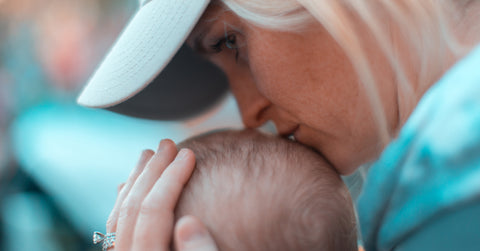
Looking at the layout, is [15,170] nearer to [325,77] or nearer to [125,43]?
[125,43]

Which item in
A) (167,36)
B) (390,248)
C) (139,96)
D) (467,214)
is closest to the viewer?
(467,214)

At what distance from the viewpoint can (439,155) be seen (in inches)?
17.7

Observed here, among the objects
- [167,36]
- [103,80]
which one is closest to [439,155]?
[167,36]

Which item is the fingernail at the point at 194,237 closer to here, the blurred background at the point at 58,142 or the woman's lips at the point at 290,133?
the woman's lips at the point at 290,133

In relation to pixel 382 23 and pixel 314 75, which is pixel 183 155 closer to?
pixel 314 75

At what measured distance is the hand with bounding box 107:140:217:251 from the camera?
699mm

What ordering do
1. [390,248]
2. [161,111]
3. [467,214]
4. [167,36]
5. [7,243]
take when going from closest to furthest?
1. [467,214]
2. [390,248]
3. [167,36]
4. [161,111]
5. [7,243]

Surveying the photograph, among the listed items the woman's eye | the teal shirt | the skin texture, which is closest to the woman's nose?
the skin texture

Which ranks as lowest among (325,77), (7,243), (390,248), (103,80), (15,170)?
(7,243)

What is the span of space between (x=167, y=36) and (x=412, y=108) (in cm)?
49

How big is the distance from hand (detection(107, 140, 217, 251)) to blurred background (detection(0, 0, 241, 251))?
949 millimetres

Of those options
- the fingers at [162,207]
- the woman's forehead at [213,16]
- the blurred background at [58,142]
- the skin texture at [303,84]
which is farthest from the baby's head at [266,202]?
the blurred background at [58,142]

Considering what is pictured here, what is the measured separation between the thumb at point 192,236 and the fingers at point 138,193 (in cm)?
13

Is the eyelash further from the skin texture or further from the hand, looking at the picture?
the hand
